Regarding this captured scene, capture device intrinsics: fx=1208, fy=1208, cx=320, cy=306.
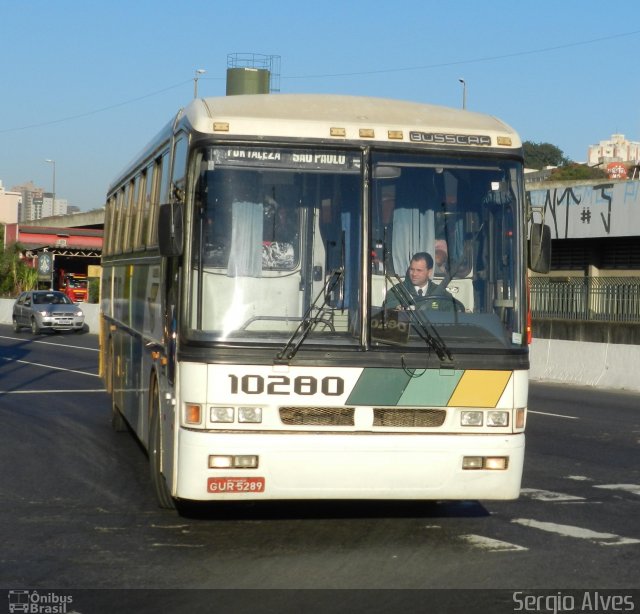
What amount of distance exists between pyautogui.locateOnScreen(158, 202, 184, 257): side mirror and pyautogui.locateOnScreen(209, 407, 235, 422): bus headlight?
3.44 feet

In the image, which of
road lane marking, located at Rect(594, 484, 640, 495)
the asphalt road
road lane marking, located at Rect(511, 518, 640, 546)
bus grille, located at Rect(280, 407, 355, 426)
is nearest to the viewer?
the asphalt road

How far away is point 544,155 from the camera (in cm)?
15400

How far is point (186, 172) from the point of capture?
8023 mm

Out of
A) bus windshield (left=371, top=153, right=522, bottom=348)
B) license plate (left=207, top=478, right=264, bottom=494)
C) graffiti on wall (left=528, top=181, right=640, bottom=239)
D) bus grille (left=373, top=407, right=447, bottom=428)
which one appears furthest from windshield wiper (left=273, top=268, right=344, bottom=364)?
graffiti on wall (left=528, top=181, right=640, bottom=239)

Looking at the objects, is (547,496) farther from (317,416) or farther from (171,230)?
(171,230)

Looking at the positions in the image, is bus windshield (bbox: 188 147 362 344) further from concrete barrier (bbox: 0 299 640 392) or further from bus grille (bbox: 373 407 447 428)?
concrete barrier (bbox: 0 299 640 392)

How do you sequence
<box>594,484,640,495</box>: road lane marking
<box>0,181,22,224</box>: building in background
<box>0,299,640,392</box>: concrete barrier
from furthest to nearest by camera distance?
<box>0,181,22,224</box>: building in background → <box>0,299,640,392</box>: concrete barrier → <box>594,484,640,495</box>: road lane marking

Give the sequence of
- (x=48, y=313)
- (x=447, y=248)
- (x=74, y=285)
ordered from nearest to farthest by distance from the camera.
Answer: (x=447, y=248) < (x=48, y=313) < (x=74, y=285)

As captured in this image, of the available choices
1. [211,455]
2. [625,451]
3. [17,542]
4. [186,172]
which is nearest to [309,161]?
[186,172]

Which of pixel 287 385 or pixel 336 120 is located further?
pixel 336 120

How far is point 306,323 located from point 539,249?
69.7 inches

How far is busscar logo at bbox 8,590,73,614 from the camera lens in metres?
6.26

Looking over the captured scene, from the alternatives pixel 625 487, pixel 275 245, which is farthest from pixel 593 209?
pixel 275 245

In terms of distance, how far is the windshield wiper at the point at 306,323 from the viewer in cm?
782
